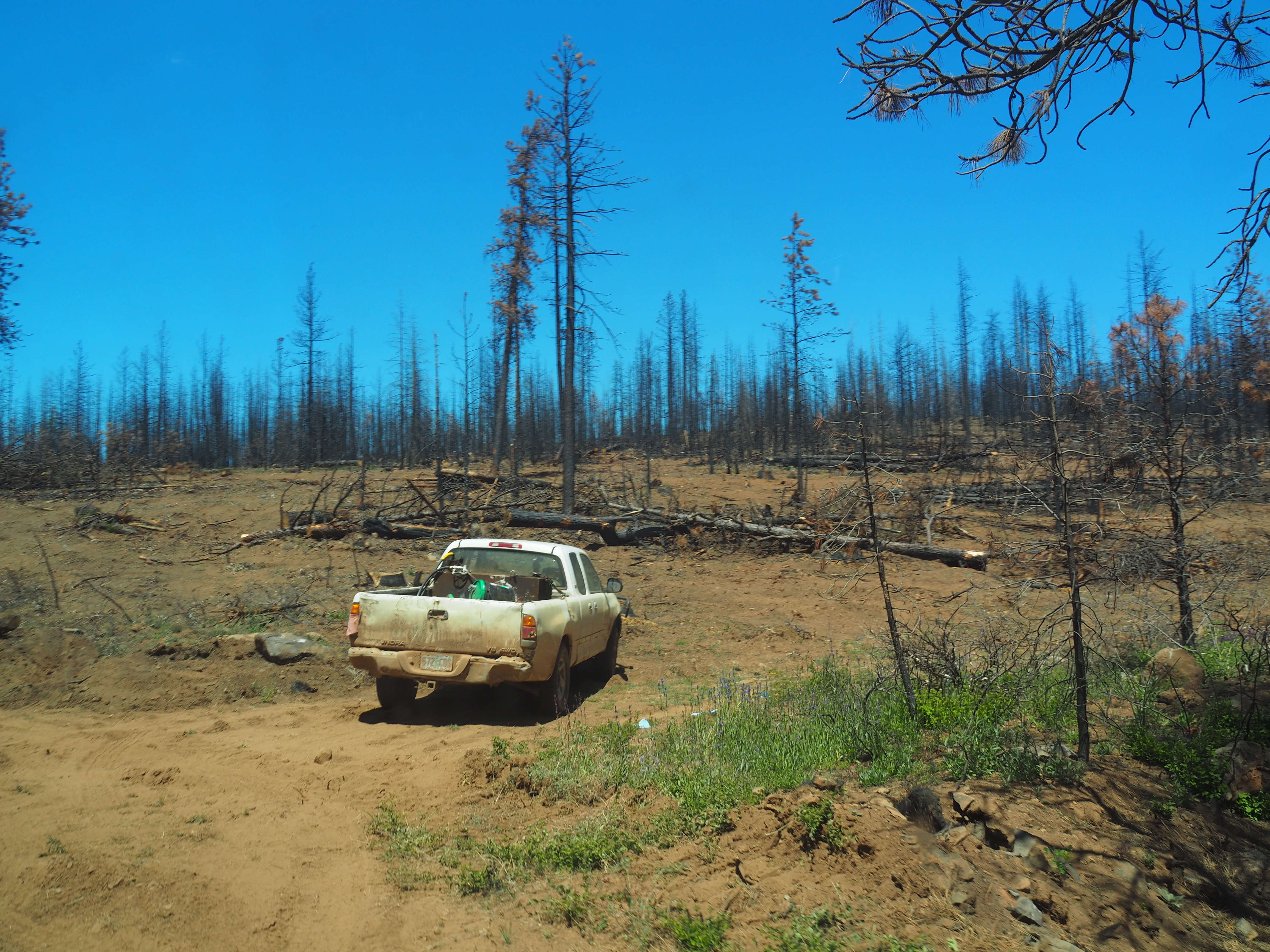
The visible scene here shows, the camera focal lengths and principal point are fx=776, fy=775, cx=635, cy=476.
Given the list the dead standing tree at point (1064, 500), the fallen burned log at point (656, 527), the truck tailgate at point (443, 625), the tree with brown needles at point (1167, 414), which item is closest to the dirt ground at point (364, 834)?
the dead standing tree at point (1064, 500)

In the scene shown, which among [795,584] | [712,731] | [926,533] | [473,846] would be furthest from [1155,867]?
[926,533]

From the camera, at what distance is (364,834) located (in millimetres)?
5125

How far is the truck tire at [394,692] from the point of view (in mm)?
8469

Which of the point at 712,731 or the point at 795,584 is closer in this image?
the point at 712,731

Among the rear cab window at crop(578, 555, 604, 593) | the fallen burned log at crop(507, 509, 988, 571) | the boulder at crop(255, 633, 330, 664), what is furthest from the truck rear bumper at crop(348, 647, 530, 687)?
the fallen burned log at crop(507, 509, 988, 571)

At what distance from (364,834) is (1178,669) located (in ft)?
23.2

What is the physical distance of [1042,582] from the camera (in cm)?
566

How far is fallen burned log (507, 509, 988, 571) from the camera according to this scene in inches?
814

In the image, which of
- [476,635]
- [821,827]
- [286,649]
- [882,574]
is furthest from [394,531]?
[821,827]

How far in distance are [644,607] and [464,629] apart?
8472 mm

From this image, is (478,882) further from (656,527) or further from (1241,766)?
(656,527)

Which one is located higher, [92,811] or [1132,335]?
[1132,335]

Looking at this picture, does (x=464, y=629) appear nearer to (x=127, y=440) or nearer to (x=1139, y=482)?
(x=1139, y=482)

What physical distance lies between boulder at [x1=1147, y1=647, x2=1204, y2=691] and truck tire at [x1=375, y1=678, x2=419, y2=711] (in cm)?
727
